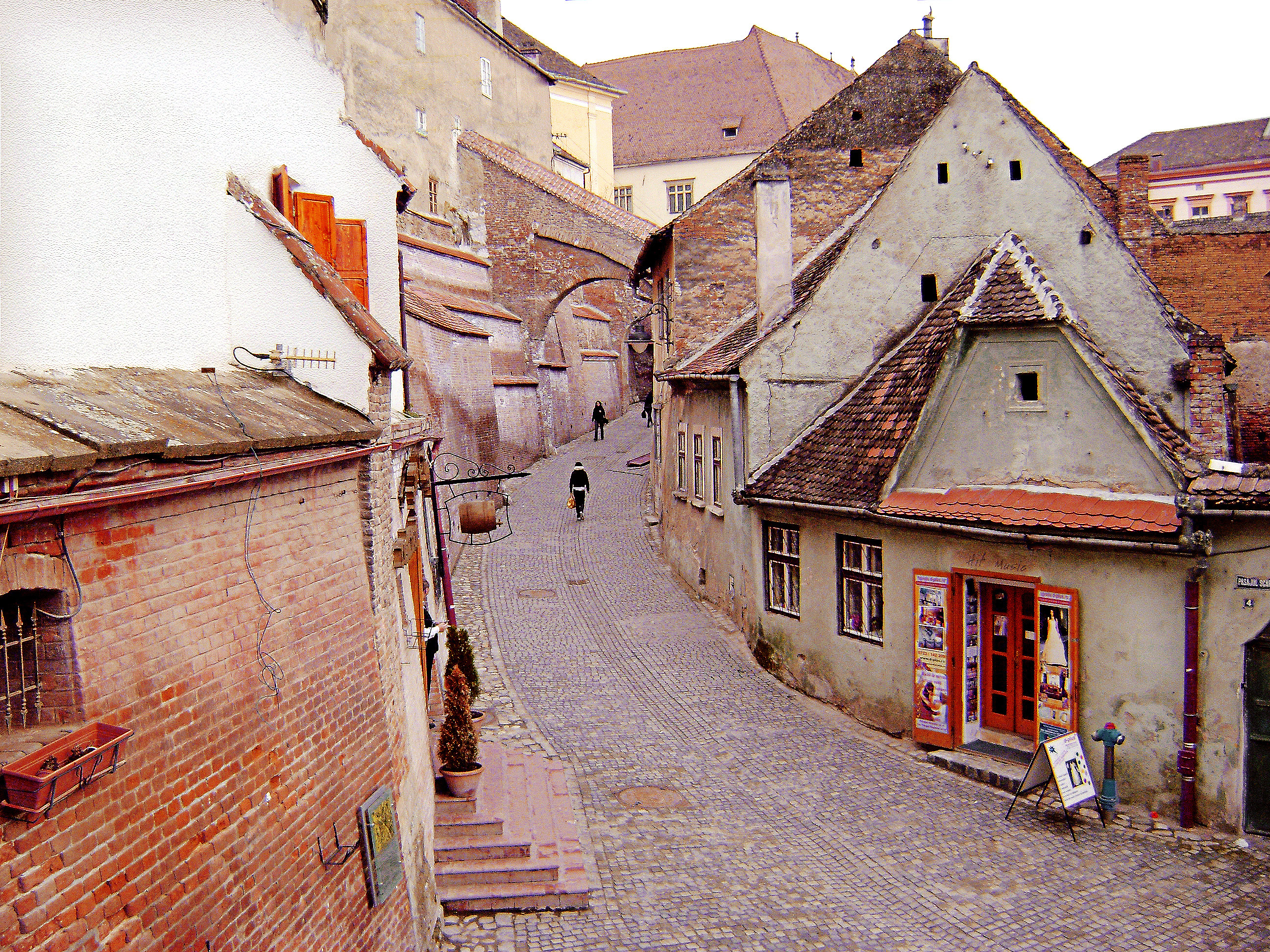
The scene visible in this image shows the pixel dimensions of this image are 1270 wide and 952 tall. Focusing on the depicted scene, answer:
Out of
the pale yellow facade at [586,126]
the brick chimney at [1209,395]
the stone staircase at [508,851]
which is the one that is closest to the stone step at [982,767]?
the brick chimney at [1209,395]

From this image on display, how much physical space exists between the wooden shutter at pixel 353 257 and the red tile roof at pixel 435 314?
2015 cm

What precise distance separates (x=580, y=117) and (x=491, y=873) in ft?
Result: 176

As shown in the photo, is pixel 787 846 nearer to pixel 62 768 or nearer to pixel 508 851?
pixel 508 851

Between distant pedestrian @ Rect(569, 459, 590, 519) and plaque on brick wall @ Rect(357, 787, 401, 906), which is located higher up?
distant pedestrian @ Rect(569, 459, 590, 519)

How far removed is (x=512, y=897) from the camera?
10.6 m

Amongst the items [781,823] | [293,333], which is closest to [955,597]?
[781,823]

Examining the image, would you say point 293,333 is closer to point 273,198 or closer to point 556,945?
point 273,198

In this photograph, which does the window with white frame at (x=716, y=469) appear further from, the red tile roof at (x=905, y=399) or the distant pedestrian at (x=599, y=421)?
the distant pedestrian at (x=599, y=421)

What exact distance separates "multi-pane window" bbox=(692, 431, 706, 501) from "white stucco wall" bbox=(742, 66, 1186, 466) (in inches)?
151

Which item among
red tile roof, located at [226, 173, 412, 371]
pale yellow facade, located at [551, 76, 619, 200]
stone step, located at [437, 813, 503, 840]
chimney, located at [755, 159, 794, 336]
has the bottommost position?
stone step, located at [437, 813, 503, 840]

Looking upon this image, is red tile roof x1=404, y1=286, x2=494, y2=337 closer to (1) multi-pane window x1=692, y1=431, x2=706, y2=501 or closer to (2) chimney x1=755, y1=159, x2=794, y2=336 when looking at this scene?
(1) multi-pane window x1=692, y1=431, x2=706, y2=501

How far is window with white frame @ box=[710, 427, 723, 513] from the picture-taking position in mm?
21219

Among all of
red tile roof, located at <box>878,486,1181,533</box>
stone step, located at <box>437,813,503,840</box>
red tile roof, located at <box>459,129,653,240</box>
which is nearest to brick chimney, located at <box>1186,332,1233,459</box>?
red tile roof, located at <box>878,486,1181,533</box>

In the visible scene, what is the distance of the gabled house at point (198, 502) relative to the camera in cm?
512
